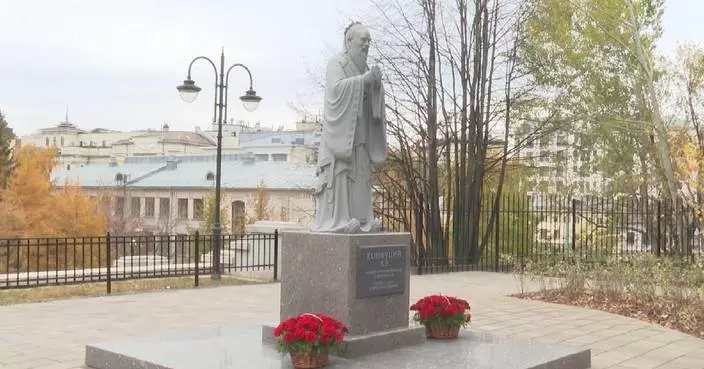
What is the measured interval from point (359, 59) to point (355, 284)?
2.43 metres

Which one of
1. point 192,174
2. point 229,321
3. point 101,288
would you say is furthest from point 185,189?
point 229,321

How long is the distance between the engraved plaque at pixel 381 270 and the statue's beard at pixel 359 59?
1.96 metres

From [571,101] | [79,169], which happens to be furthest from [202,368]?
[79,169]

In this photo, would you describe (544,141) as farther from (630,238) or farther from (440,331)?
(440,331)

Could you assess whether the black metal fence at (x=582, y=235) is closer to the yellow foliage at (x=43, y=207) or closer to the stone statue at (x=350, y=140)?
the stone statue at (x=350, y=140)

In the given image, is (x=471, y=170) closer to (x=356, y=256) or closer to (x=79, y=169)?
(x=356, y=256)

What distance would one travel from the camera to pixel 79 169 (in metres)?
77.8

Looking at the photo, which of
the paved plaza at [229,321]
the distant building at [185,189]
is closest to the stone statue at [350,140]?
the paved plaza at [229,321]

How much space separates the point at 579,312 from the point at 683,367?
4.07 metres

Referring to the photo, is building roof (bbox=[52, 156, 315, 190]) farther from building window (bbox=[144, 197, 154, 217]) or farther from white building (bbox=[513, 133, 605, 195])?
white building (bbox=[513, 133, 605, 195])

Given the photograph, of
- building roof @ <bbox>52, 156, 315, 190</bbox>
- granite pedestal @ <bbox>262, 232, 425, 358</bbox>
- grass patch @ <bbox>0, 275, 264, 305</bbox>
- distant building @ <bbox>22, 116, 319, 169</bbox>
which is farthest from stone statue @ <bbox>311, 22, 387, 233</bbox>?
distant building @ <bbox>22, 116, 319, 169</bbox>

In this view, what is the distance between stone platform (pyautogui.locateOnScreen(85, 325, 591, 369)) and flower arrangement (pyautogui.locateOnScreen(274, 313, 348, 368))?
21 cm

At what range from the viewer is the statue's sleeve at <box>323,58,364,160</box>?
735 centimetres

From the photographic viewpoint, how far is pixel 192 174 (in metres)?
67.1
